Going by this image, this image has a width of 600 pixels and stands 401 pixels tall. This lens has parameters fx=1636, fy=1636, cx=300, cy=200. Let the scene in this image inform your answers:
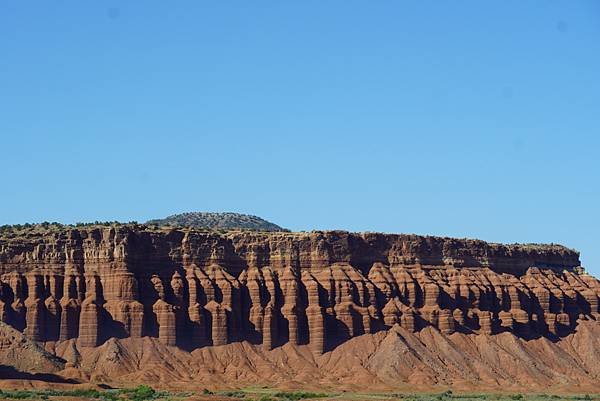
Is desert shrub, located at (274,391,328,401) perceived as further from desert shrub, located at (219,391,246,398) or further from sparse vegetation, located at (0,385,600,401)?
desert shrub, located at (219,391,246,398)

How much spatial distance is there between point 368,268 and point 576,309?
29.0 m

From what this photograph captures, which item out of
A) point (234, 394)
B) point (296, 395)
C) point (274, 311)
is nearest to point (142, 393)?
point (234, 394)

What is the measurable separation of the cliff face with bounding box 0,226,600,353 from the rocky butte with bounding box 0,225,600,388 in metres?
0.15

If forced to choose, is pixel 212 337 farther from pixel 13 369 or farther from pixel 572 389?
pixel 572 389

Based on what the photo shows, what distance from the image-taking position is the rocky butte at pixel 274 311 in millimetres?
158875

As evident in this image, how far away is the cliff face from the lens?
160375 mm

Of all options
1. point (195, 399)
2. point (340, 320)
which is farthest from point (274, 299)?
point (195, 399)

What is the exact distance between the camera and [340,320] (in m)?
170

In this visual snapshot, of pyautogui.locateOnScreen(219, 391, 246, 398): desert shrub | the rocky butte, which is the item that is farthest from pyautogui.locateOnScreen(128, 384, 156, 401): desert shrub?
the rocky butte

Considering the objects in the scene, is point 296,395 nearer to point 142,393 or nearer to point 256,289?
point 142,393

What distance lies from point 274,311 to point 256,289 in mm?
3015

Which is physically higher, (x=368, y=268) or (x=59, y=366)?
(x=368, y=268)

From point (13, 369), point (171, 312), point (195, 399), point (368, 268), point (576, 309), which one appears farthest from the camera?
point (576, 309)

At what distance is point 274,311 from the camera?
16738 cm
